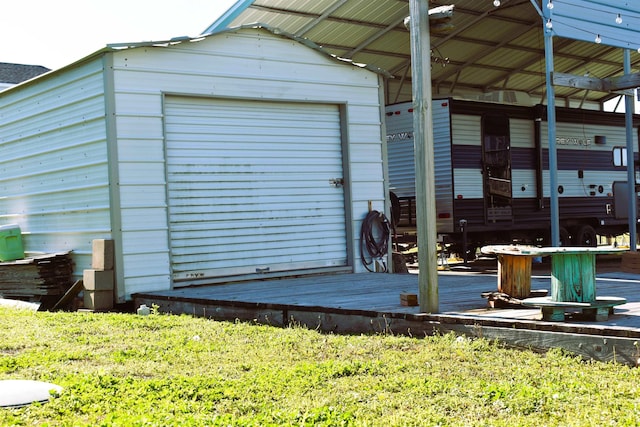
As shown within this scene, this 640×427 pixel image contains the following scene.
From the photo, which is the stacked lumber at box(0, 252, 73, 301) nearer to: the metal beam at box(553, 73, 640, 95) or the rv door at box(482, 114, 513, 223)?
the metal beam at box(553, 73, 640, 95)

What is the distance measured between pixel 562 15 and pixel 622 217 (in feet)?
23.8

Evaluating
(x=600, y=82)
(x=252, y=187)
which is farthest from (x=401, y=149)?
(x=252, y=187)

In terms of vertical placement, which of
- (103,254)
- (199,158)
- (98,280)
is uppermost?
(199,158)

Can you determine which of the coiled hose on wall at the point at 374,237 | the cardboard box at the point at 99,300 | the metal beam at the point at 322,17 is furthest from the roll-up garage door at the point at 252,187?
the metal beam at the point at 322,17

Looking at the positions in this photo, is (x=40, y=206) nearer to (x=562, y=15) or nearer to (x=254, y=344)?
(x=254, y=344)

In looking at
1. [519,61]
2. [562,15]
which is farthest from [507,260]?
[519,61]

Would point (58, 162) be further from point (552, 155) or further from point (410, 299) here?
point (552, 155)

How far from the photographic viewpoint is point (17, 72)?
1277 inches

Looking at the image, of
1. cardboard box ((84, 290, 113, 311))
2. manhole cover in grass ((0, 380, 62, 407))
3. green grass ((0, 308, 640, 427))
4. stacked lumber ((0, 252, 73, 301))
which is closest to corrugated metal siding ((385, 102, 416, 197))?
stacked lumber ((0, 252, 73, 301))

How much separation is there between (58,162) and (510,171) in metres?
9.78

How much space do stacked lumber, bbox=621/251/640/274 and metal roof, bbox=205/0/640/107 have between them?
6028mm

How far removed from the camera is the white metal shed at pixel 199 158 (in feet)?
32.3

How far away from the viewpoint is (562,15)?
45.5 feet

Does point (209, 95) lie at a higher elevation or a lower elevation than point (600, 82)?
lower
